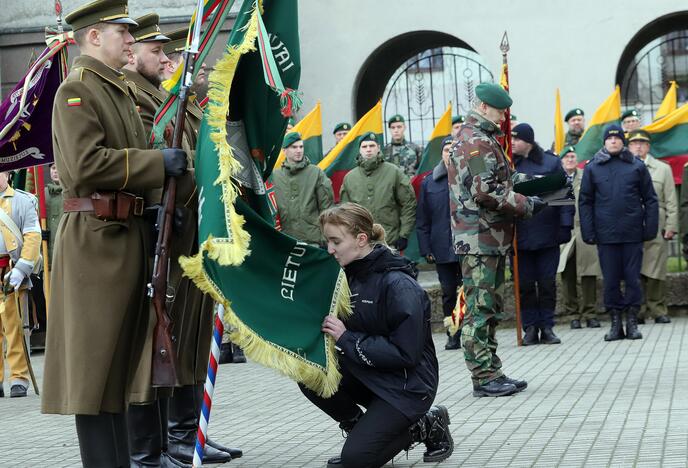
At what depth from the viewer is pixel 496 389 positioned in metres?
8.75

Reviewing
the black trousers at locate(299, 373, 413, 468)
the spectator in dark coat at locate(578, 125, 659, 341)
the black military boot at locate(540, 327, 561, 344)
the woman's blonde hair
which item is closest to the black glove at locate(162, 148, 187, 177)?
the woman's blonde hair

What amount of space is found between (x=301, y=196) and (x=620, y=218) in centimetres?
326

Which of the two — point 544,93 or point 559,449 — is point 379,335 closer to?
point 559,449

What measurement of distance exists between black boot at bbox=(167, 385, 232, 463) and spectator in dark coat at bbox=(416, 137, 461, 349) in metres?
5.97

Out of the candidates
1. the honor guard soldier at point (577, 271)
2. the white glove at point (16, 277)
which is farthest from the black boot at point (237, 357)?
the honor guard soldier at point (577, 271)

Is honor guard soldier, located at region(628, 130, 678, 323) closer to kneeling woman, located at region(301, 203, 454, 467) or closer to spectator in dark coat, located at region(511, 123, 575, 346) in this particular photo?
spectator in dark coat, located at region(511, 123, 575, 346)

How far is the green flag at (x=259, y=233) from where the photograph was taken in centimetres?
539

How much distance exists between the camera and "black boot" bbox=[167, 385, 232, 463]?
668cm

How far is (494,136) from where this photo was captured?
885cm

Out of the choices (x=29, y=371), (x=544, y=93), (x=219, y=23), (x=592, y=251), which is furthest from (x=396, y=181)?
(x=219, y=23)

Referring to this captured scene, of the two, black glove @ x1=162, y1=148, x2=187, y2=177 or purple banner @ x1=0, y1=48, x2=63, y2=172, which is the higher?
purple banner @ x1=0, y1=48, x2=63, y2=172

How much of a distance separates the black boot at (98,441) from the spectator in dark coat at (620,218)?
312 inches

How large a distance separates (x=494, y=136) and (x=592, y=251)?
5617 mm

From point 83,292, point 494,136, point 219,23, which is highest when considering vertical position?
point 219,23
